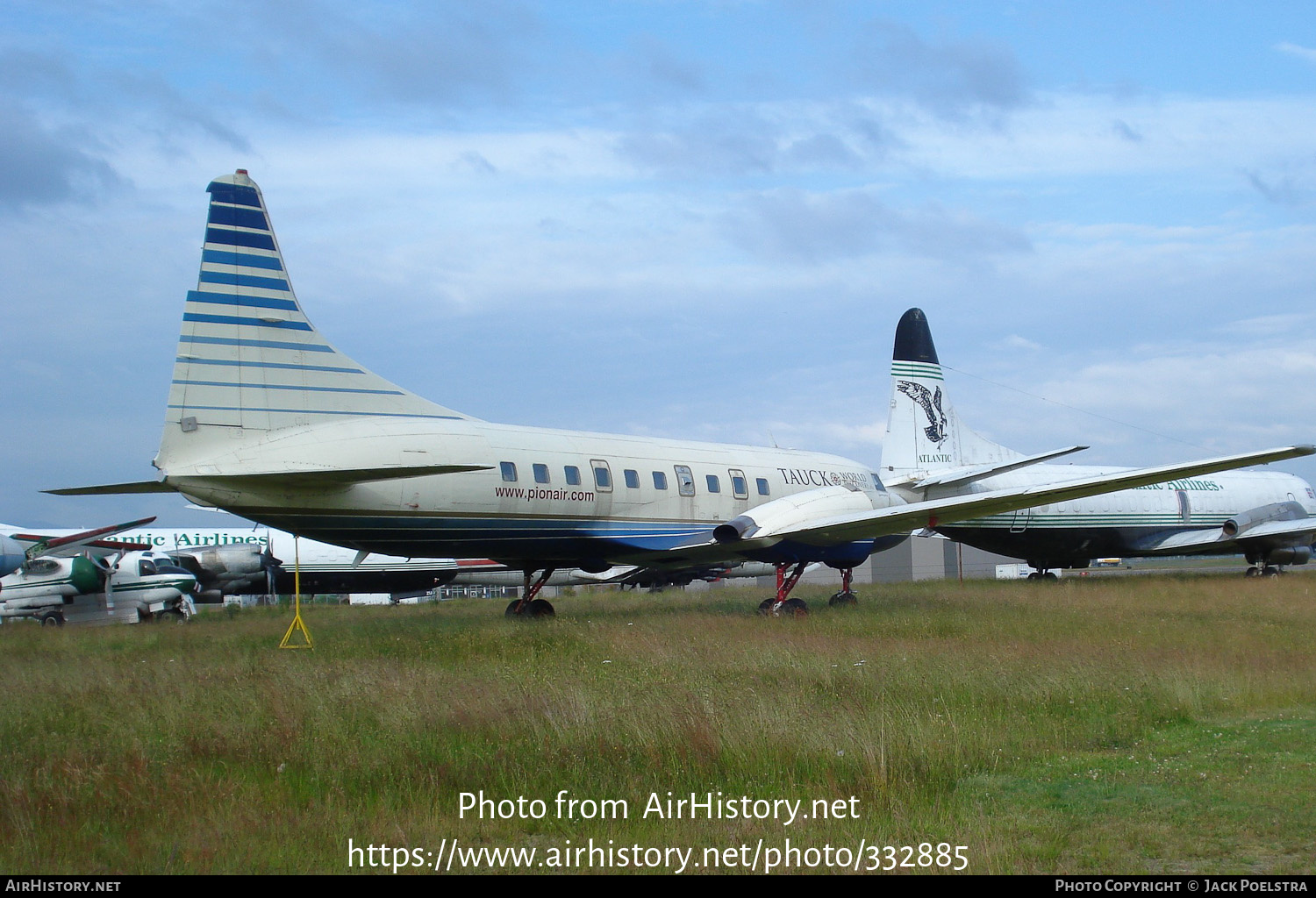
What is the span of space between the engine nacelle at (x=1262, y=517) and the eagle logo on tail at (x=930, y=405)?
44.6 feet

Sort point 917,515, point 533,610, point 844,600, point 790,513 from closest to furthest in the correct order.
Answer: point 917,515 → point 790,513 → point 533,610 → point 844,600

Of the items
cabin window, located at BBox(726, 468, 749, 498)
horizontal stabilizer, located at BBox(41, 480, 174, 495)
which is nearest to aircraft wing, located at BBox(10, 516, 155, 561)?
horizontal stabilizer, located at BBox(41, 480, 174, 495)

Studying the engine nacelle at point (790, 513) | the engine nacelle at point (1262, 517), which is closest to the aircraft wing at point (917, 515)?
the engine nacelle at point (790, 513)

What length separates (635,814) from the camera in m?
6.41

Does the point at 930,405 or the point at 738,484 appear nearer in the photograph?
the point at 738,484

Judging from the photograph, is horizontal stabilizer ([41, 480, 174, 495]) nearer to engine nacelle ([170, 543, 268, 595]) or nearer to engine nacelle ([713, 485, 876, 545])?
engine nacelle ([713, 485, 876, 545])

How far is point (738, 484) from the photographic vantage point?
2100 centimetres

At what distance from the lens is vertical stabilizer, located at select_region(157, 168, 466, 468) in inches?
562

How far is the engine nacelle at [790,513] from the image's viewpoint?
61.5ft

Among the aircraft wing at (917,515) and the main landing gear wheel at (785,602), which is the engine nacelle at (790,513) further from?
the main landing gear wheel at (785,602)

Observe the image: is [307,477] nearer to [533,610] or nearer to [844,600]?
[533,610]

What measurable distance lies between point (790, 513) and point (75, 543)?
1819 cm

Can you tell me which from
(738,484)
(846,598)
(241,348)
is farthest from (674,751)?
(846,598)
